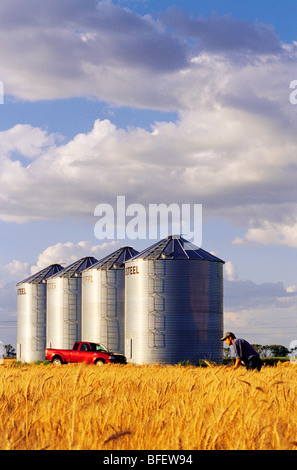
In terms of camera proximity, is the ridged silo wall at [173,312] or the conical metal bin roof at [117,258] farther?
the conical metal bin roof at [117,258]

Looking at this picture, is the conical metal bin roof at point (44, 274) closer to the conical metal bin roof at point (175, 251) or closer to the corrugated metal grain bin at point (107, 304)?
the corrugated metal grain bin at point (107, 304)

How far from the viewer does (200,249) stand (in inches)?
1681

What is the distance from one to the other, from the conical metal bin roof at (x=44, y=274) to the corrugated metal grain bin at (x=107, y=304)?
11233 millimetres

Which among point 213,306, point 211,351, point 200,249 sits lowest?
point 211,351

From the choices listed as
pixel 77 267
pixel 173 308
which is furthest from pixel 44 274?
pixel 173 308

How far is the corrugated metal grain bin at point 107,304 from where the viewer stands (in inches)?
1773

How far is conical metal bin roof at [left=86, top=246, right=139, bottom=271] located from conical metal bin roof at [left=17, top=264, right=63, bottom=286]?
1095 centimetres

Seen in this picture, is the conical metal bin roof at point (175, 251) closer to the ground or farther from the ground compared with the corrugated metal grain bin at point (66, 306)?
farther from the ground

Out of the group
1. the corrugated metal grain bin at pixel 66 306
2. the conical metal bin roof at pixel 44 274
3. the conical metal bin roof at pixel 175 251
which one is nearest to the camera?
the conical metal bin roof at pixel 175 251

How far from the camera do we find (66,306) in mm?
51000

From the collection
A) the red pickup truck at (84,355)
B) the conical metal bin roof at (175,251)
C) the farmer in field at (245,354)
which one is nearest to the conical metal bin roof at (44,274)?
the conical metal bin roof at (175,251)
